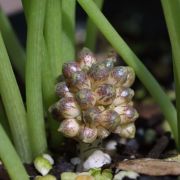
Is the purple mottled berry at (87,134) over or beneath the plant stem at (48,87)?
beneath

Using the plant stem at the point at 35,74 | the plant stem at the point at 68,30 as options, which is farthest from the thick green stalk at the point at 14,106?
the plant stem at the point at 68,30

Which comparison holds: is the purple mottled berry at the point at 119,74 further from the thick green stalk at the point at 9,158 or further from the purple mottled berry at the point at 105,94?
the thick green stalk at the point at 9,158

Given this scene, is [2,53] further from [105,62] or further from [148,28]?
[148,28]

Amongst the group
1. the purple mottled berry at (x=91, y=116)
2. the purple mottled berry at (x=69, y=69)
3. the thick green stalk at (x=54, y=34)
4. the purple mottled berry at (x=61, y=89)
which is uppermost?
the thick green stalk at (x=54, y=34)

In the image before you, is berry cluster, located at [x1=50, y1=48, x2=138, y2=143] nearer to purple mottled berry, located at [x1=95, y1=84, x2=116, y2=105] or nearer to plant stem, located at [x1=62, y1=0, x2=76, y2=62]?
purple mottled berry, located at [x1=95, y1=84, x2=116, y2=105]

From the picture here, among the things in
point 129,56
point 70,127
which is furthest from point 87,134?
point 129,56

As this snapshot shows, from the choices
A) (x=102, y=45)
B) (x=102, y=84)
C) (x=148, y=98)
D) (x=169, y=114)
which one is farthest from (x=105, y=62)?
(x=102, y=45)

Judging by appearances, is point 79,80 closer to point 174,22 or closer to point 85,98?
point 85,98
